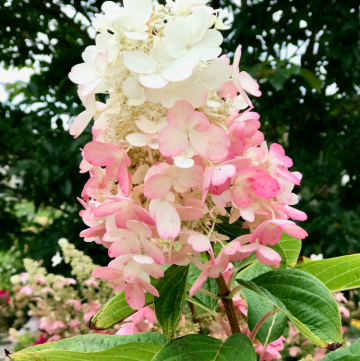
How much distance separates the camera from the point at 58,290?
118cm

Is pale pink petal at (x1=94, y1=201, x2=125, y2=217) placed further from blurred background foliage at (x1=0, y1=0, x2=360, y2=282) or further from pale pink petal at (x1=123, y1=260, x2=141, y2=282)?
blurred background foliage at (x1=0, y1=0, x2=360, y2=282)

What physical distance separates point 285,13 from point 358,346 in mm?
1449

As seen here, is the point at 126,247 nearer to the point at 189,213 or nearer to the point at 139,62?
the point at 189,213

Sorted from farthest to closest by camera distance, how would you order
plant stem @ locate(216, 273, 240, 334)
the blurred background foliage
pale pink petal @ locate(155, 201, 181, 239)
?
1. the blurred background foliage
2. plant stem @ locate(216, 273, 240, 334)
3. pale pink petal @ locate(155, 201, 181, 239)

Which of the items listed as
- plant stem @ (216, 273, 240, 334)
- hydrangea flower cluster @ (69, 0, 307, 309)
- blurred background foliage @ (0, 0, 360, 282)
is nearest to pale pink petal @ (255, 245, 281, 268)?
hydrangea flower cluster @ (69, 0, 307, 309)

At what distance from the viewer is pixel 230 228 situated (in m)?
0.39

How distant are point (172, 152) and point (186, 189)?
40 mm

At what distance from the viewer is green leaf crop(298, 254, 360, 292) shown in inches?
17.5

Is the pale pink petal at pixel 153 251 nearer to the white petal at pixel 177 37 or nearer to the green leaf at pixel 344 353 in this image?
the white petal at pixel 177 37

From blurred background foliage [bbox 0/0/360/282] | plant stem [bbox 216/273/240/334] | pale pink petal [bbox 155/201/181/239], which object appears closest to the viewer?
pale pink petal [bbox 155/201/181/239]

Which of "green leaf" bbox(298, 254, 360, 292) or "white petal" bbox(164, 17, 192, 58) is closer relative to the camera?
"white petal" bbox(164, 17, 192, 58)

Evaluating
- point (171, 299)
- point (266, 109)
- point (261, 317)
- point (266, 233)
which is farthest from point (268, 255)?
point (266, 109)

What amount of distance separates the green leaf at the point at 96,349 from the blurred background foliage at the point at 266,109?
89 cm

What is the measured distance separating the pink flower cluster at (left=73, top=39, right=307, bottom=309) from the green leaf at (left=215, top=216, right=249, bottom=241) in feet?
0.06
